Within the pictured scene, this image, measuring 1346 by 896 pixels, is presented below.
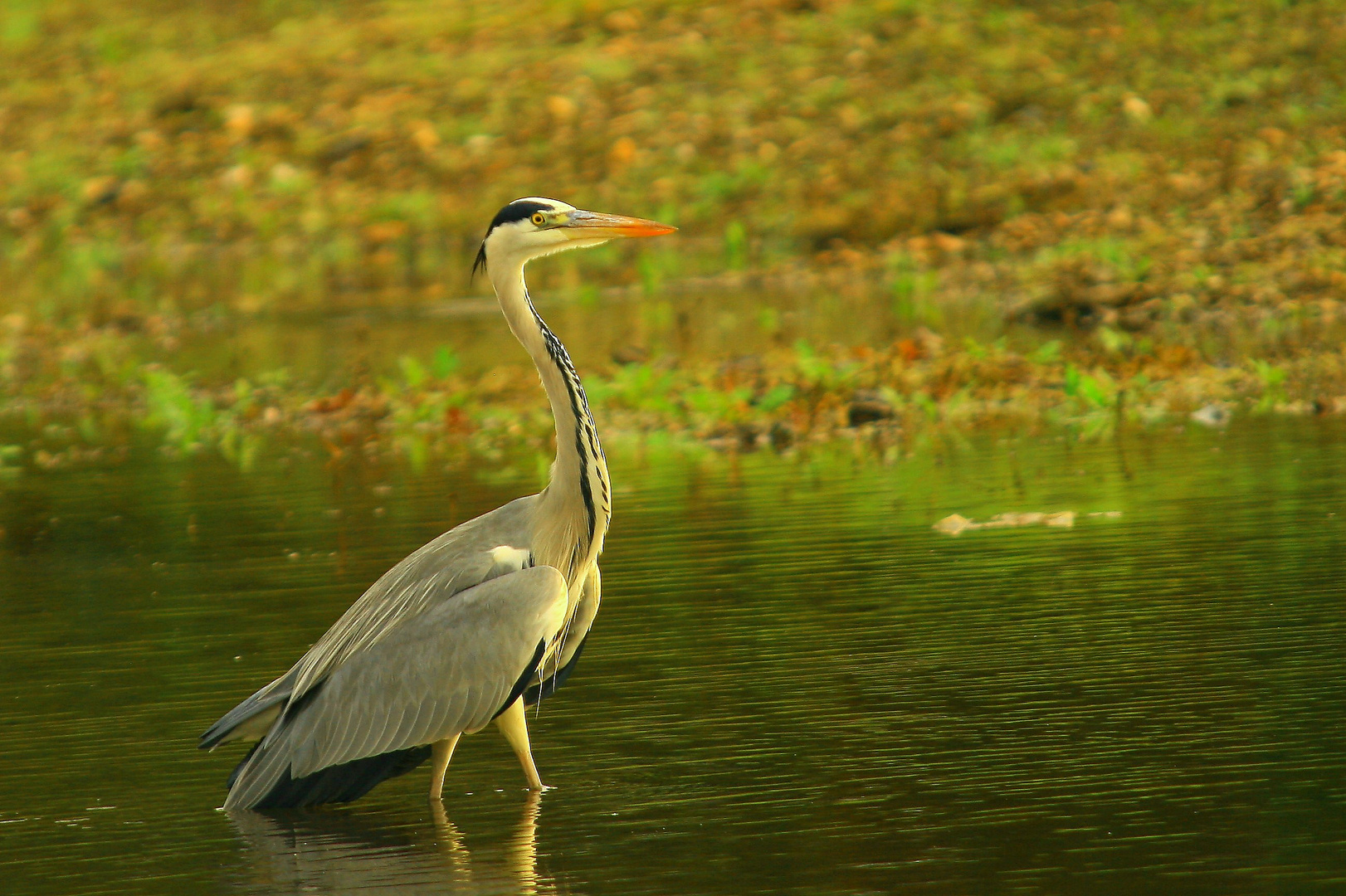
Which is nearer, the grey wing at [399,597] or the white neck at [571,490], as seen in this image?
the grey wing at [399,597]

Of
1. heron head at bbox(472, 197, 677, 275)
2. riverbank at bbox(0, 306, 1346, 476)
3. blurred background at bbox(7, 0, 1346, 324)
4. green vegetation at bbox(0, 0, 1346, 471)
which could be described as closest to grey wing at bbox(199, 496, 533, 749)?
heron head at bbox(472, 197, 677, 275)

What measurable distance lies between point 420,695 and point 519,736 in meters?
0.37

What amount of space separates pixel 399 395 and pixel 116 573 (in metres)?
5.71

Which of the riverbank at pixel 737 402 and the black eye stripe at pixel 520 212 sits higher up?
the black eye stripe at pixel 520 212

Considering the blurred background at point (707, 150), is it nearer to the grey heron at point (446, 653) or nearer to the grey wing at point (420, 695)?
the grey heron at point (446, 653)

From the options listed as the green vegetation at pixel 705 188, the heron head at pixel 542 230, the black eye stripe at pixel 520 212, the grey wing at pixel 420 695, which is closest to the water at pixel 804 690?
the grey wing at pixel 420 695

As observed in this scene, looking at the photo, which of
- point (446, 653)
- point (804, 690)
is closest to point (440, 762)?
point (446, 653)

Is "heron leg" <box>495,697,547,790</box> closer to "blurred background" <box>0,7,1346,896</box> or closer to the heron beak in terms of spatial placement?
"blurred background" <box>0,7,1346,896</box>

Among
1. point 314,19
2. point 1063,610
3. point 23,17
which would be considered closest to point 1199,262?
point 1063,610

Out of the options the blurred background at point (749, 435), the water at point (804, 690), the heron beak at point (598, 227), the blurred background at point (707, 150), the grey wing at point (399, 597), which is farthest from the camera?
the blurred background at point (707, 150)

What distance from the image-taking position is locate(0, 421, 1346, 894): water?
568 cm

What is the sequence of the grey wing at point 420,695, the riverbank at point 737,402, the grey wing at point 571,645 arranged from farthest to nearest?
the riverbank at point 737,402 < the grey wing at point 571,645 < the grey wing at point 420,695

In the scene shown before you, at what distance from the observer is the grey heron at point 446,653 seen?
22.0 feet

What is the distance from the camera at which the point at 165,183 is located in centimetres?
3400
